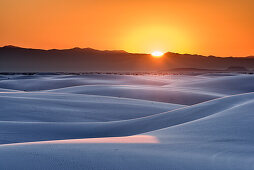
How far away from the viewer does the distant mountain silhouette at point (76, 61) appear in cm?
16288

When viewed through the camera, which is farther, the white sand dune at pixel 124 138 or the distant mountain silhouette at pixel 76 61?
the distant mountain silhouette at pixel 76 61

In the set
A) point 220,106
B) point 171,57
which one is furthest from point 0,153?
point 171,57

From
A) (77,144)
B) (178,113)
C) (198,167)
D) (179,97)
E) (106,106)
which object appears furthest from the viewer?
(179,97)

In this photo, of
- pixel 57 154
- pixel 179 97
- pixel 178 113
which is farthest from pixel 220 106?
pixel 179 97

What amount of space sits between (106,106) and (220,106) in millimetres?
2789

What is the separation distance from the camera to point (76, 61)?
17150 centimetres

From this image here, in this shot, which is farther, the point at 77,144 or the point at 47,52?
the point at 47,52

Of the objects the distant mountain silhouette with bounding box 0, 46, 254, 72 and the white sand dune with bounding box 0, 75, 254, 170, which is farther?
the distant mountain silhouette with bounding box 0, 46, 254, 72

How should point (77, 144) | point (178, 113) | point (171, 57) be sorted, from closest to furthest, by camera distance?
point (77, 144) → point (178, 113) → point (171, 57)

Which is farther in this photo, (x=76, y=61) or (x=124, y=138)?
(x=76, y=61)

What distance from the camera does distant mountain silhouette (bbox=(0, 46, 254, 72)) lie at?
162875mm

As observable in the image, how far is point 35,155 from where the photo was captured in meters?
2.16

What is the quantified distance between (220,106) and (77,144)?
337 centimetres

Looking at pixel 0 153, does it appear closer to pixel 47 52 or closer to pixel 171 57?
pixel 47 52
